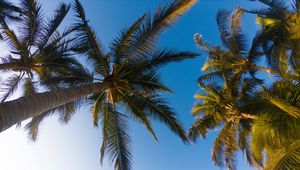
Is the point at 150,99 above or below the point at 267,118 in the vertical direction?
above

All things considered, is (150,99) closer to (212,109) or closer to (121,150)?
(121,150)

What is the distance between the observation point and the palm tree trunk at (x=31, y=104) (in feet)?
19.1

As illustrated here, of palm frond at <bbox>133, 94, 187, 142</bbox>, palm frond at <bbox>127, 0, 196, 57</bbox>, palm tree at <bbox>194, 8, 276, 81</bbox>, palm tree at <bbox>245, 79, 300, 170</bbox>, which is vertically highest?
palm tree at <bbox>194, 8, 276, 81</bbox>

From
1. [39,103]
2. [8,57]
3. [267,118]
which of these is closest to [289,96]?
[267,118]

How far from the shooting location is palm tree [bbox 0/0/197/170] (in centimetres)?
1132

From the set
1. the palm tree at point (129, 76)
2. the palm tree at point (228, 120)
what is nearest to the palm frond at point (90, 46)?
the palm tree at point (129, 76)

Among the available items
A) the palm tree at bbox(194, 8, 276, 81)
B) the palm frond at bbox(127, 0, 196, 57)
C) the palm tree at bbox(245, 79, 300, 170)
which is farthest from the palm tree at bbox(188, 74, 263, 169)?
the palm frond at bbox(127, 0, 196, 57)

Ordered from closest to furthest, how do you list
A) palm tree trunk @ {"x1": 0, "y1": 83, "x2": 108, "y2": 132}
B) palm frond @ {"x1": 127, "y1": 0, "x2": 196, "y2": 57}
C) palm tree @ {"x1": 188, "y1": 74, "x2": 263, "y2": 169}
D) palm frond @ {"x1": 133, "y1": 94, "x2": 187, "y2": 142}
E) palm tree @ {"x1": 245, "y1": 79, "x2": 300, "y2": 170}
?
1. palm tree trunk @ {"x1": 0, "y1": 83, "x2": 108, "y2": 132}
2. palm tree @ {"x1": 245, "y1": 79, "x2": 300, "y2": 170}
3. palm frond @ {"x1": 127, "y1": 0, "x2": 196, "y2": 57}
4. palm frond @ {"x1": 133, "y1": 94, "x2": 187, "y2": 142}
5. palm tree @ {"x1": 188, "y1": 74, "x2": 263, "y2": 169}

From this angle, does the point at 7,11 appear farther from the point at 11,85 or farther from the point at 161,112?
the point at 161,112

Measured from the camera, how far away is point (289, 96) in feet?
31.2

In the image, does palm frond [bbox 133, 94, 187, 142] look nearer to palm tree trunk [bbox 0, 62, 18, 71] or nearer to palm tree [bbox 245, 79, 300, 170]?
palm tree [bbox 245, 79, 300, 170]

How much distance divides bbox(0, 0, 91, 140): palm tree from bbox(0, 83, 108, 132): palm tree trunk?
221 centimetres

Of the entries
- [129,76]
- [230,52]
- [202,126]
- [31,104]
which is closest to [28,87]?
[129,76]

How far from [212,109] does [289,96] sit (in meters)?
5.66
